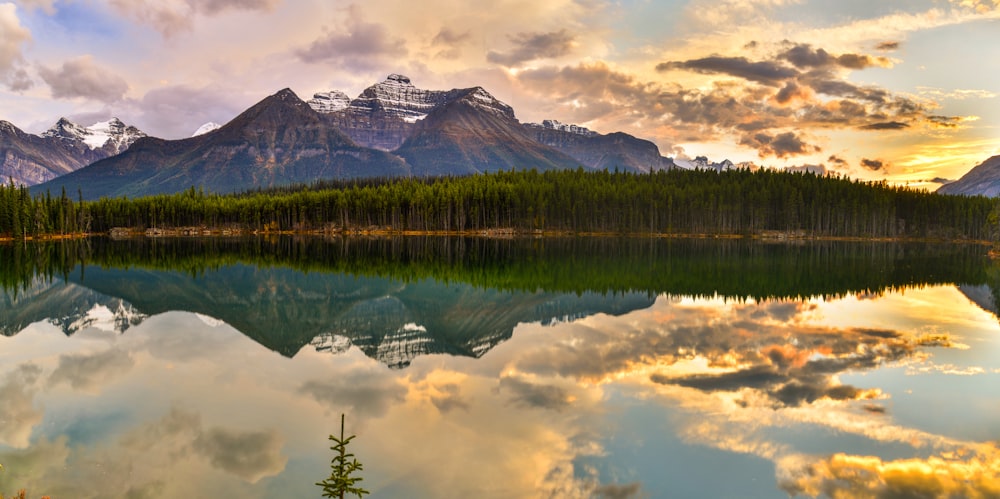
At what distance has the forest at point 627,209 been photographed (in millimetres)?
171250

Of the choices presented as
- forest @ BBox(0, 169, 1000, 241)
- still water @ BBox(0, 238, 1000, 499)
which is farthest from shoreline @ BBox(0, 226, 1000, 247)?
still water @ BBox(0, 238, 1000, 499)

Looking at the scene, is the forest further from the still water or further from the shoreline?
the still water

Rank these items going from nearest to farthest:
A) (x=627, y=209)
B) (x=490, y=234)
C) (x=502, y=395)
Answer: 1. (x=502, y=395)
2. (x=490, y=234)
3. (x=627, y=209)

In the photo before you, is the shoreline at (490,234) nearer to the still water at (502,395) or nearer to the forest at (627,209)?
the forest at (627,209)

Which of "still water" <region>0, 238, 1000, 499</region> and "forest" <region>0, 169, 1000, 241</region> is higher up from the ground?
"forest" <region>0, 169, 1000, 241</region>

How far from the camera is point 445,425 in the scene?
17.2 m

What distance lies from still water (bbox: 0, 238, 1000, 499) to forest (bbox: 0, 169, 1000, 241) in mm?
128795

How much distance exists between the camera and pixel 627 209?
171375mm

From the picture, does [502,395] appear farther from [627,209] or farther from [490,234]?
[627,209]

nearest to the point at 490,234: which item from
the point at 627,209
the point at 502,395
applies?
the point at 627,209

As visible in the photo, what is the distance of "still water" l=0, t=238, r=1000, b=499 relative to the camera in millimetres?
14078

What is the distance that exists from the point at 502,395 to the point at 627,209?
15643 centimetres

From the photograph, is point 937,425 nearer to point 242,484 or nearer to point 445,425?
point 445,425

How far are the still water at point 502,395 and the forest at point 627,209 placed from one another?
129 m
